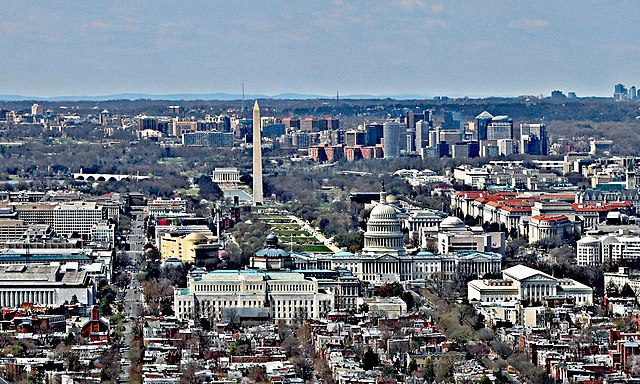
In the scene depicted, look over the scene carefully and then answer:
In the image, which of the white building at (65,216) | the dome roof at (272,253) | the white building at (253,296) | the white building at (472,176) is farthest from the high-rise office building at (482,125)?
the white building at (253,296)

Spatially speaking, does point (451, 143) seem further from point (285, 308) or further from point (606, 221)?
point (285, 308)

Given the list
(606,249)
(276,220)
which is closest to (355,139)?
(276,220)

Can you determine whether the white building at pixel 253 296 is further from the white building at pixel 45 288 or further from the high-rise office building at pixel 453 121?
the high-rise office building at pixel 453 121

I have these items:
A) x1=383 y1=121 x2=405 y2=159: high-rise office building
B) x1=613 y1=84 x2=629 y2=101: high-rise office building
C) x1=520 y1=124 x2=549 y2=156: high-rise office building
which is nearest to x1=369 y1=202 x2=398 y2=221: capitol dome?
x1=520 y1=124 x2=549 y2=156: high-rise office building

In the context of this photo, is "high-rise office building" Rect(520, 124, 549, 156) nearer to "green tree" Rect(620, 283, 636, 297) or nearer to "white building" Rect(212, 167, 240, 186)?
"white building" Rect(212, 167, 240, 186)

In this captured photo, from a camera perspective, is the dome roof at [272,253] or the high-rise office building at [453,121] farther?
the high-rise office building at [453,121]
